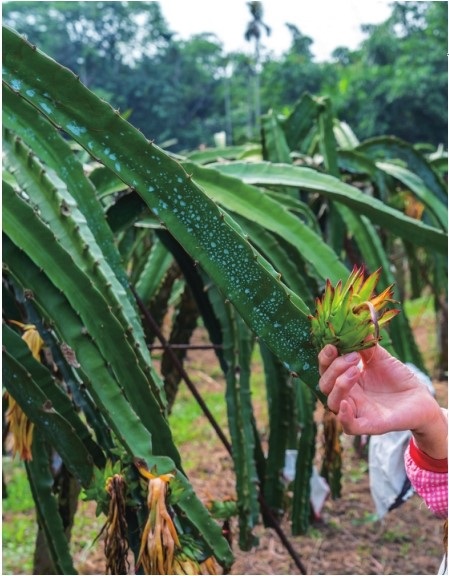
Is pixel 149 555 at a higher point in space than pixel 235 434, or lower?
lower

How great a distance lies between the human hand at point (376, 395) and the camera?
23.2 inches

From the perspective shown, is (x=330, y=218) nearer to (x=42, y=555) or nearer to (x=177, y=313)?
(x=177, y=313)

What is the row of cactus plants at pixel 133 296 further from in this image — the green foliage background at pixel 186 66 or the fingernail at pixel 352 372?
the green foliage background at pixel 186 66

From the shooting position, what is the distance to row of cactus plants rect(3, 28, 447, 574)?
2.30 feet

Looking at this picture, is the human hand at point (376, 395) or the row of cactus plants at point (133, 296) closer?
the human hand at point (376, 395)

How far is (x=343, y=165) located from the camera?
1.97 m

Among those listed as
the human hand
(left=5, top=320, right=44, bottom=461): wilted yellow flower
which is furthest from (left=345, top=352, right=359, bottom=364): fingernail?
(left=5, top=320, right=44, bottom=461): wilted yellow flower

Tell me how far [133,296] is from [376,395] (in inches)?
23.7

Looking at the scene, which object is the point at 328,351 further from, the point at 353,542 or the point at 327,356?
the point at 353,542

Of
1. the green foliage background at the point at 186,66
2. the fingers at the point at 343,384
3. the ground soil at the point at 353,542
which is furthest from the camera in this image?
the green foliage background at the point at 186,66

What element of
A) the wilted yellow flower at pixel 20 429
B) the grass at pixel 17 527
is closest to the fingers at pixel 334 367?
the wilted yellow flower at pixel 20 429

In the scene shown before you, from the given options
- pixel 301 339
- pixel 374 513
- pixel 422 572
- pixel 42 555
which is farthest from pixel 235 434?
pixel 374 513

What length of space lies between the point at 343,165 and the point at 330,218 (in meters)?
0.17

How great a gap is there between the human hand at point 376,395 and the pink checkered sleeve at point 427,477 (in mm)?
63
